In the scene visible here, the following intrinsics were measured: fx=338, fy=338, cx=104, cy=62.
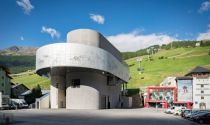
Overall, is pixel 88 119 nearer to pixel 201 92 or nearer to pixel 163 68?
pixel 201 92

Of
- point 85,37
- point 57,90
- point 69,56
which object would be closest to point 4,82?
point 57,90

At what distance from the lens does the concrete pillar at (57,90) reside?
74.1 m

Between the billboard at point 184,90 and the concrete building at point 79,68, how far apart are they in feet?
71.3

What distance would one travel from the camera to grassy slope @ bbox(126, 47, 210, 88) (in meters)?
137

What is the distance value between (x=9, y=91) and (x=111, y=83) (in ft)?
121

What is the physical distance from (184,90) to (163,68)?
6888 centimetres

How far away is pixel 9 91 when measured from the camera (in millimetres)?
101312

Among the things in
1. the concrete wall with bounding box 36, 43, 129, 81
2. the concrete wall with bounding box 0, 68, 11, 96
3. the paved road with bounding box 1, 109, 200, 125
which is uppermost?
the concrete wall with bounding box 36, 43, 129, 81

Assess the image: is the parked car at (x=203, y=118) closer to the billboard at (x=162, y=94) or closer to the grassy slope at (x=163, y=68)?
the billboard at (x=162, y=94)

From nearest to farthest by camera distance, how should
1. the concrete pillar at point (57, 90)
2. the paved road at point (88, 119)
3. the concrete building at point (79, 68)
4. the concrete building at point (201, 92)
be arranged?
the paved road at point (88, 119) → the concrete building at point (79, 68) → the concrete pillar at point (57, 90) → the concrete building at point (201, 92)

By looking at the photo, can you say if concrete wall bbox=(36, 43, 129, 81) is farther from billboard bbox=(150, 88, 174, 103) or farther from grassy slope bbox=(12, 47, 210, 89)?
grassy slope bbox=(12, 47, 210, 89)

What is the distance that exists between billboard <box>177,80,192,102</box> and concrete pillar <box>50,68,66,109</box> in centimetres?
3234

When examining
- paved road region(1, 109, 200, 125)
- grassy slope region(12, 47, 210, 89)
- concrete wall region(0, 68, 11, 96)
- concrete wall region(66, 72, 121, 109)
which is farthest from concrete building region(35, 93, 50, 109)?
grassy slope region(12, 47, 210, 89)

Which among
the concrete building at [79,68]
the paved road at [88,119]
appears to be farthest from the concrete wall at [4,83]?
the paved road at [88,119]
